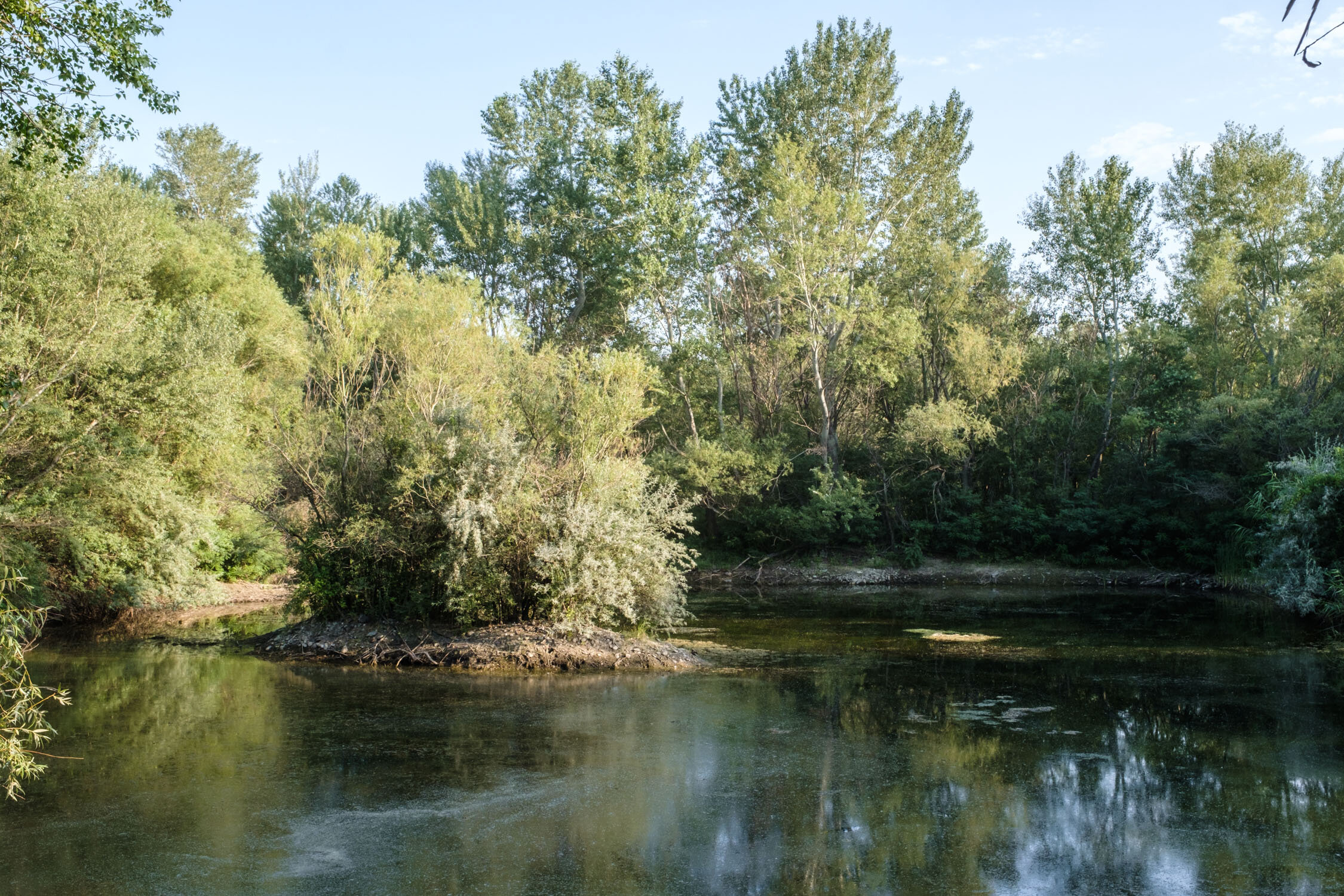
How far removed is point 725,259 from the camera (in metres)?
38.1

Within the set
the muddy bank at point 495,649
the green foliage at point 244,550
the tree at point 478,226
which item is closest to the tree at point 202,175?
the tree at point 478,226

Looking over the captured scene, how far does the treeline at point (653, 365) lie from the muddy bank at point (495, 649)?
1.77 feet

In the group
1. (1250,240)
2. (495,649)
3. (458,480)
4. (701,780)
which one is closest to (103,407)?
(458,480)

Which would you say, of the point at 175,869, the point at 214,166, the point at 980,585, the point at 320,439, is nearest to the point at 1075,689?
the point at 175,869

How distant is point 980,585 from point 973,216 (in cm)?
1617

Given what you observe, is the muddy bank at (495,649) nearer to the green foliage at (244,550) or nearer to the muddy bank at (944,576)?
the green foliage at (244,550)

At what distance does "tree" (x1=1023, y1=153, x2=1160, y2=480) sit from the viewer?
35.2 meters

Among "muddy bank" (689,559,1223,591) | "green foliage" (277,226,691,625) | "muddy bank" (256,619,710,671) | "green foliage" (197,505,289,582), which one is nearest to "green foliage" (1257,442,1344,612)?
"muddy bank" (689,559,1223,591)

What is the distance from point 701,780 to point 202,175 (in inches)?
1874

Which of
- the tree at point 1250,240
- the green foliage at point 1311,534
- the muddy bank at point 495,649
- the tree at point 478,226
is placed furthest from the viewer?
the tree at point 478,226

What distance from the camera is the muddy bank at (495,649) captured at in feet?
51.2

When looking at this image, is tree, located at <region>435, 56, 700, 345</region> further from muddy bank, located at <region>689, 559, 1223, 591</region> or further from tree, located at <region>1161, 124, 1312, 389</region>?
tree, located at <region>1161, 124, 1312, 389</region>

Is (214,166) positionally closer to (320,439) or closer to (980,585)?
(320,439)

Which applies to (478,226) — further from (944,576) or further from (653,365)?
(944,576)
